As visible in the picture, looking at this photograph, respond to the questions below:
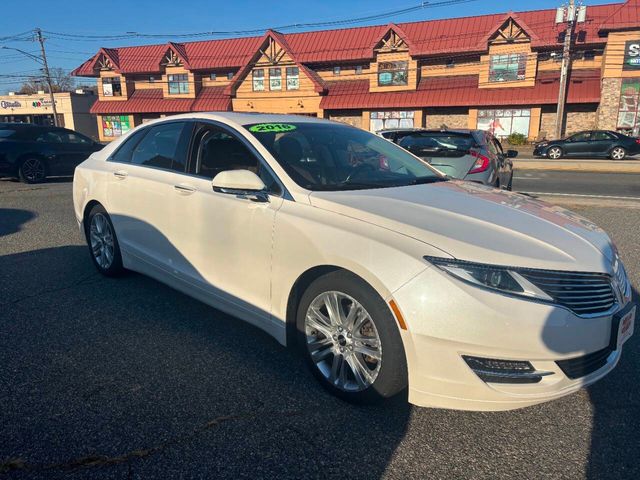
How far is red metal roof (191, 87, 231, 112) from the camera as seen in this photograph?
139ft

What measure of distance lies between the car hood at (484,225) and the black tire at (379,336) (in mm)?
352

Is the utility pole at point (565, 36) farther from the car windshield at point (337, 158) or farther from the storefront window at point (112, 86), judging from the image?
the storefront window at point (112, 86)

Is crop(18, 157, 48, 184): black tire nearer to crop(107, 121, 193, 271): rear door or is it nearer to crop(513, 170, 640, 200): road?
crop(107, 121, 193, 271): rear door

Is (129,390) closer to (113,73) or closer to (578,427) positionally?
(578,427)

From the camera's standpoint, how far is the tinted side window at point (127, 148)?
4.68 meters

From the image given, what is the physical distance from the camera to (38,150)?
12.9m

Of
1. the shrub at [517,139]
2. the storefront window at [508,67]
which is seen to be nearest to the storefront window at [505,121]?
the shrub at [517,139]

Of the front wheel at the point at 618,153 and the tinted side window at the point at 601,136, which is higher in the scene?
the tinted side window at the point at 601,136

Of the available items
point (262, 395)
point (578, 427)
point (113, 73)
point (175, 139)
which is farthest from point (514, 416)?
point (113, 73)

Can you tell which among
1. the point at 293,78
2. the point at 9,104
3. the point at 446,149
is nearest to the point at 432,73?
the point at 293,78

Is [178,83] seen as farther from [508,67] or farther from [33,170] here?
[33,170]

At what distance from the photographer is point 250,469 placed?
7.58 ft

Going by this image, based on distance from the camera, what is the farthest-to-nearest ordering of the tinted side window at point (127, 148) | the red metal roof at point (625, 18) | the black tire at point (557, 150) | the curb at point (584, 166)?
the red metal roof at point (625, 18) → the black tire at point (557, 150) → the curb at point (584, 166) → the tinted side window at point (127, 148)

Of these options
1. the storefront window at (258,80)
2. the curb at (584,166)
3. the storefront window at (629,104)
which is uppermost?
the storefront window at (258,80)
